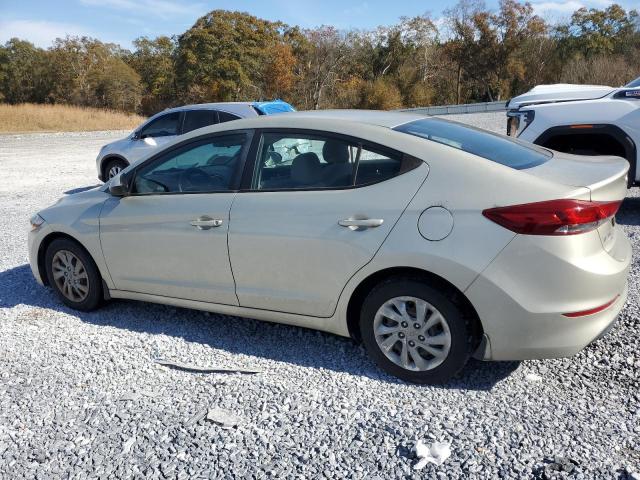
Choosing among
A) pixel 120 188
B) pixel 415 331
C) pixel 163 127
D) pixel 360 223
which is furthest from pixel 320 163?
pixel 163 127

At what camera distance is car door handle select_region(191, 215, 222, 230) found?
3947mm

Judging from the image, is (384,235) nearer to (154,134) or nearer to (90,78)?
(154,134)

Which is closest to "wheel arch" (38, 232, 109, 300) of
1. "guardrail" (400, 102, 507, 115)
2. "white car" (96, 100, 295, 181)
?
"white car" (96, 100, 295, 181)

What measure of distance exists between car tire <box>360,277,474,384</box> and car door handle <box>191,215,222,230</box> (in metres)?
1.18

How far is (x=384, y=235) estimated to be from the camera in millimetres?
3328

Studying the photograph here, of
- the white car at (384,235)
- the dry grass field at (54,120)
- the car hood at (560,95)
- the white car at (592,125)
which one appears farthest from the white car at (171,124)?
the dry grass field at (54,120)

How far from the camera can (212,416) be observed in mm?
3199

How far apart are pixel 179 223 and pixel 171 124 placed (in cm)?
778

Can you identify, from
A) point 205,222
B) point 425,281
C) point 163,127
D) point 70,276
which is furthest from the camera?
point 163,127

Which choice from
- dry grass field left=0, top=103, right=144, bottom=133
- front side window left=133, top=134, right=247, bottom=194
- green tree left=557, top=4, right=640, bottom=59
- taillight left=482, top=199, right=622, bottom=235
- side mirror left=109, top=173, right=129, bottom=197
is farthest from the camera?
green tree left=557, top=4, right=640, bottom=59

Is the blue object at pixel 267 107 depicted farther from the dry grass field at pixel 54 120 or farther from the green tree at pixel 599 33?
the green tree at pixel 599 33

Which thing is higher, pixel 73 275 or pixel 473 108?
pixel 473 108

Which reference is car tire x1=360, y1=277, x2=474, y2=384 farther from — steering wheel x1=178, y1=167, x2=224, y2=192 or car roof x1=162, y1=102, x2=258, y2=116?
car roof x1=162, y1=102, x2=258, y2=116

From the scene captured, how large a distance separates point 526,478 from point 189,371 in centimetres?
217
